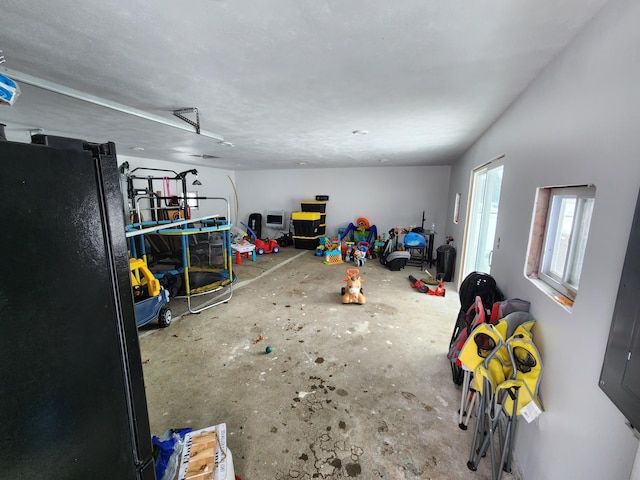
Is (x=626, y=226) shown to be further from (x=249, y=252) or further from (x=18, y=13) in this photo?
(x=249, y=252)

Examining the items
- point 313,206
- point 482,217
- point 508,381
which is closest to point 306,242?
point 313,206

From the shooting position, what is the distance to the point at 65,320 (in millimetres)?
549

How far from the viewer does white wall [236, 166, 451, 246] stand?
6707mm

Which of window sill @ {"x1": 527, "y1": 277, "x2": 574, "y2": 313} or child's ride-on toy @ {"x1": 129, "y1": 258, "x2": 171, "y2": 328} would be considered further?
child's ride-on toy @ {"x1": 129, "y1": 258, "x2": 171, "y2": 328}

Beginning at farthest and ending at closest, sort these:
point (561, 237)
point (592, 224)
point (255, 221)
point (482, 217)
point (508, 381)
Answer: point (255, 221) → point (482, 217) → point (561, 237) → point (508, 381) → point (592, 224)

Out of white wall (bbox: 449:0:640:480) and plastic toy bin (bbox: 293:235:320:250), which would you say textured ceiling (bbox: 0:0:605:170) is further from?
Result: plastic toy bin (bbox: 293:235:320:250)

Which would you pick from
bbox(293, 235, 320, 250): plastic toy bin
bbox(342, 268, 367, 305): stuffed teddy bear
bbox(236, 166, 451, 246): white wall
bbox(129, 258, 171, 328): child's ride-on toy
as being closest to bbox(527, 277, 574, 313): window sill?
bbox(342, 268, 367, 305): stuffed teddy bear

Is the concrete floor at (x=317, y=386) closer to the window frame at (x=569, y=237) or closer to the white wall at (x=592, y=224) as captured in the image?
the white wall at (x=592, y=224)

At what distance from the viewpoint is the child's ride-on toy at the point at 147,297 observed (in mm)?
2704

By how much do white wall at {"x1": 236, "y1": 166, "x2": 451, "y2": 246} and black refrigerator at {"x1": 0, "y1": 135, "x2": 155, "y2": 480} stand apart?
6874 mm

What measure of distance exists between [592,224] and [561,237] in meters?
0.55

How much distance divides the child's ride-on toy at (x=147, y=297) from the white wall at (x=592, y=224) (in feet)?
10.9

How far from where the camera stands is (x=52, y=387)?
20.7 inches

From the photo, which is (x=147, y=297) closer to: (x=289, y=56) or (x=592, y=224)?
(x=289, y=56)
